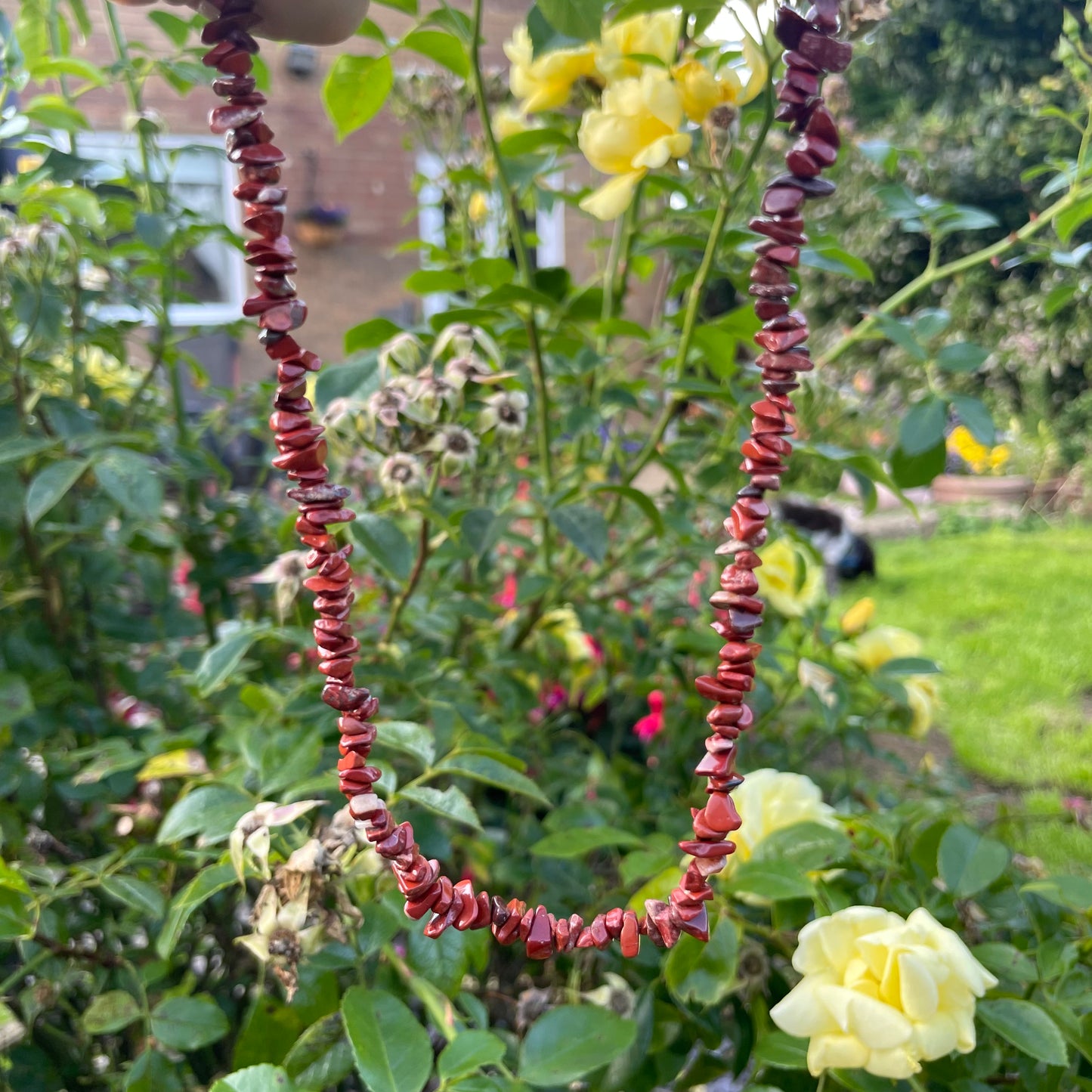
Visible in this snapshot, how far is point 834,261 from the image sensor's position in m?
→ 0.64

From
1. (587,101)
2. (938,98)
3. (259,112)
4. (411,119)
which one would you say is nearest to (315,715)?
(259,112)

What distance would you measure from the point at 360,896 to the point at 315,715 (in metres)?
0.16

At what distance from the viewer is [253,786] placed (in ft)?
1.89

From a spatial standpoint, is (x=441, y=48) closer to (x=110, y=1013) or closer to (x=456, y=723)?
(x=456, y=723)

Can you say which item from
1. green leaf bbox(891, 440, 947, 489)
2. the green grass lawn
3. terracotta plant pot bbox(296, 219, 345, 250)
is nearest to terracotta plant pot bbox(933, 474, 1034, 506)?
the green grass lawn

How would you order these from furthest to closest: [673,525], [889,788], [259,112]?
[889,788], [673,525], [259,112]

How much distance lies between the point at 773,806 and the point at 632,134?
45 cm

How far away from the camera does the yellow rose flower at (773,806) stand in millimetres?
554

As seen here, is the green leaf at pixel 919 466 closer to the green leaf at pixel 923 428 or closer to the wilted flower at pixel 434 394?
the green leaf at pixel 923 428

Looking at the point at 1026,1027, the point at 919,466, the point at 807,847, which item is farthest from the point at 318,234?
the point at 1026,1027

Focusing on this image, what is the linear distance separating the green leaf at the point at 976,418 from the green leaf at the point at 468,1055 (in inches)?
23.5

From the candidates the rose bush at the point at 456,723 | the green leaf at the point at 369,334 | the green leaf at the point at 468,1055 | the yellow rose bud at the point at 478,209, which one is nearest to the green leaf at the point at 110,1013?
the rose bush at the point at 456,723

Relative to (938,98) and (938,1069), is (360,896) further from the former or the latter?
(938,98)

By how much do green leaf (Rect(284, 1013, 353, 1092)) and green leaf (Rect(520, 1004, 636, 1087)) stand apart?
3.8 inches
